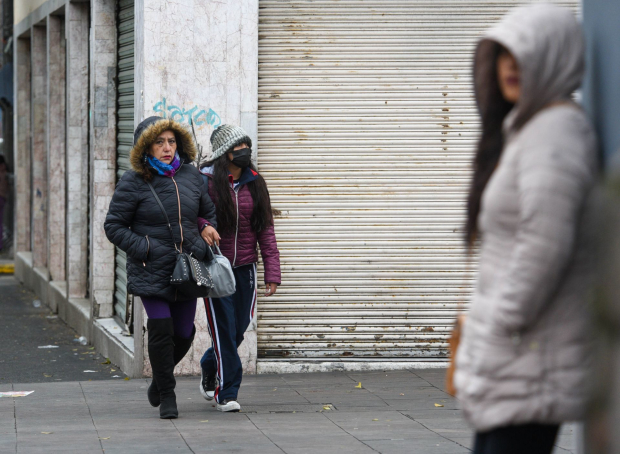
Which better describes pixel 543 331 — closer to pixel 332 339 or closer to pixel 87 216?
pixel 332 339

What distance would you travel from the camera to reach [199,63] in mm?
7707

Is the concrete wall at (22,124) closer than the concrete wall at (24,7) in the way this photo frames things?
No

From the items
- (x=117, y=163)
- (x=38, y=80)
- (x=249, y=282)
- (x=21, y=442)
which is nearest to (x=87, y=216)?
(x=117, y=163)

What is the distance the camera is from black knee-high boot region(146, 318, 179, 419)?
614 cm

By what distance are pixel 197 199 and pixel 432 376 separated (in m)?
2.65

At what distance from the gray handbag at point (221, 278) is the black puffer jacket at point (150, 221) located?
0.42 feet

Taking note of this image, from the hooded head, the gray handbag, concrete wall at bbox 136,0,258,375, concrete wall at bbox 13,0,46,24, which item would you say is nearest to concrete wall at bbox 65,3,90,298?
concrete wall at bbox 13,0,46,24

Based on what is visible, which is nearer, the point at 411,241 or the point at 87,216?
the point at 411,241

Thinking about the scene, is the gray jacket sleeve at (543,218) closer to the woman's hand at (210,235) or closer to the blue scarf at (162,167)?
the woman's hand at (210,235)

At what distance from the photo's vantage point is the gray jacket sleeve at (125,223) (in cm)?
607

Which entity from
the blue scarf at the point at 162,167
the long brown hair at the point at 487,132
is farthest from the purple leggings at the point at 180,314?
the long brown hair at the point at 487,132

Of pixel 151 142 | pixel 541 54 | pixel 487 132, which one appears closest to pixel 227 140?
pixel 151 142

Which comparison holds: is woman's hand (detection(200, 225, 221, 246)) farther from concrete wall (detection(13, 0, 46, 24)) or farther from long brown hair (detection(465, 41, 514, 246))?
concrete wall (detection(13, 0, 46, 24))

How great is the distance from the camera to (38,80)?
47.1 feet
